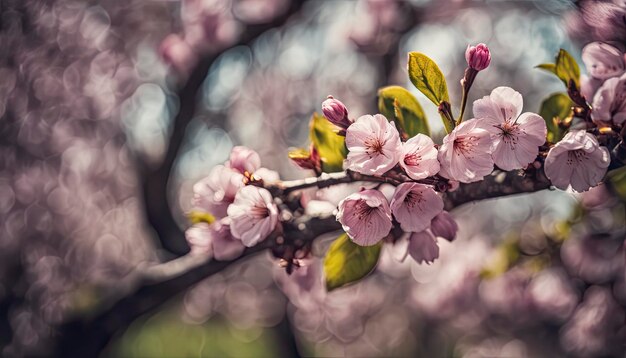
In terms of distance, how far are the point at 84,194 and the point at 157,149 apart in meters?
2.08

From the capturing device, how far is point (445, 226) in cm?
96

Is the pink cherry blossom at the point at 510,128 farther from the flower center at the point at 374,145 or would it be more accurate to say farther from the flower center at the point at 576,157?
the flower center at the point at 374,145

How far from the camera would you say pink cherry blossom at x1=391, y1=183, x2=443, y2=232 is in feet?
2.74

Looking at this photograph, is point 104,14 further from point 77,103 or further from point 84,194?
point 84,194

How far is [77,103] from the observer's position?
398 cm

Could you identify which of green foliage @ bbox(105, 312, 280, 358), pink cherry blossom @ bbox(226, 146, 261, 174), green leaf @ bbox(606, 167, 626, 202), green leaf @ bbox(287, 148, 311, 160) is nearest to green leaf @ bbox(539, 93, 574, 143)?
green leaf @ bbox(606, 167, 626, 202)

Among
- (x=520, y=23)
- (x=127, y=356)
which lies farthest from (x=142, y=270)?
(x=127, y=356)

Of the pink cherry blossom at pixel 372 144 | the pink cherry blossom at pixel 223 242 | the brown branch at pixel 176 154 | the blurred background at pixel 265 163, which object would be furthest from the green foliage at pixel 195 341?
the pink cherry blossom at pixel 372 144

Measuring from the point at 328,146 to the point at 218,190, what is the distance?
26cm

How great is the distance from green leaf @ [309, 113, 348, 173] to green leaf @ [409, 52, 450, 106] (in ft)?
0.77

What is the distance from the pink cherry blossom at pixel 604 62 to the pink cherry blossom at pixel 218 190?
774mm

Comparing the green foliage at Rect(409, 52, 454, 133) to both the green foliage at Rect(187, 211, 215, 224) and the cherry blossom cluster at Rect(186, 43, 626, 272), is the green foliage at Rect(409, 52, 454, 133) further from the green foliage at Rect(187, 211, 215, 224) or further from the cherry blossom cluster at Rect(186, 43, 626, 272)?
the green foliage at Rect(187, 211, 215, 224)

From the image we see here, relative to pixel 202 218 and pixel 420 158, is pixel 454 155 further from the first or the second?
pixel 202 218

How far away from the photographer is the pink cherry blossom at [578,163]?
0.83m
